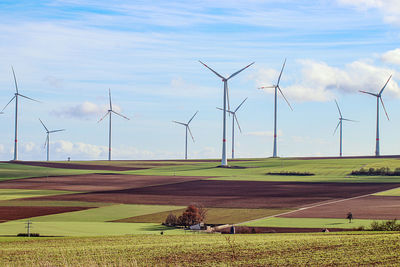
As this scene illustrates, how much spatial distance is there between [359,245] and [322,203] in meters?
48.5

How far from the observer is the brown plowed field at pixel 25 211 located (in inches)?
2552

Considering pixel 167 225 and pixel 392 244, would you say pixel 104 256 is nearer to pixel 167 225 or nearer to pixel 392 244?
pixel 392 244

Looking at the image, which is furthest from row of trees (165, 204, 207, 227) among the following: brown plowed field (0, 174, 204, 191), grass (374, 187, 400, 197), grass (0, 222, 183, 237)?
brown plowed field (0, 174, 204, 191)

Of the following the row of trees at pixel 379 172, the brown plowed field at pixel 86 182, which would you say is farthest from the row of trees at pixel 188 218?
the row of trees at pixel 379 172

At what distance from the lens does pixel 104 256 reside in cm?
2803

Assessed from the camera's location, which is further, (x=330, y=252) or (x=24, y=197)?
(x=24, y=197)

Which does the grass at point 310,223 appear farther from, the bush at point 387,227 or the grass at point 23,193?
the grass at point 23,193

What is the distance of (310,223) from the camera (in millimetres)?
56312

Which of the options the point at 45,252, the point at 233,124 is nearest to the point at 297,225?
the point at 45,252

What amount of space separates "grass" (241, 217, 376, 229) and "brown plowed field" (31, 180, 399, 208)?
14.3 meters

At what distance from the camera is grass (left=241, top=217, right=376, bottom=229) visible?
177 feet

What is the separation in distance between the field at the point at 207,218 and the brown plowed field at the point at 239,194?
0.51ft

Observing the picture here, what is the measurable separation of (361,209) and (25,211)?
40.8 m

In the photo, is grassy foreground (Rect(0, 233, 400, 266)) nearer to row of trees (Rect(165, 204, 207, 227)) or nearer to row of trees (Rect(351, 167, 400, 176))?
row of trees (Rect(165, 204, 207, 227))
